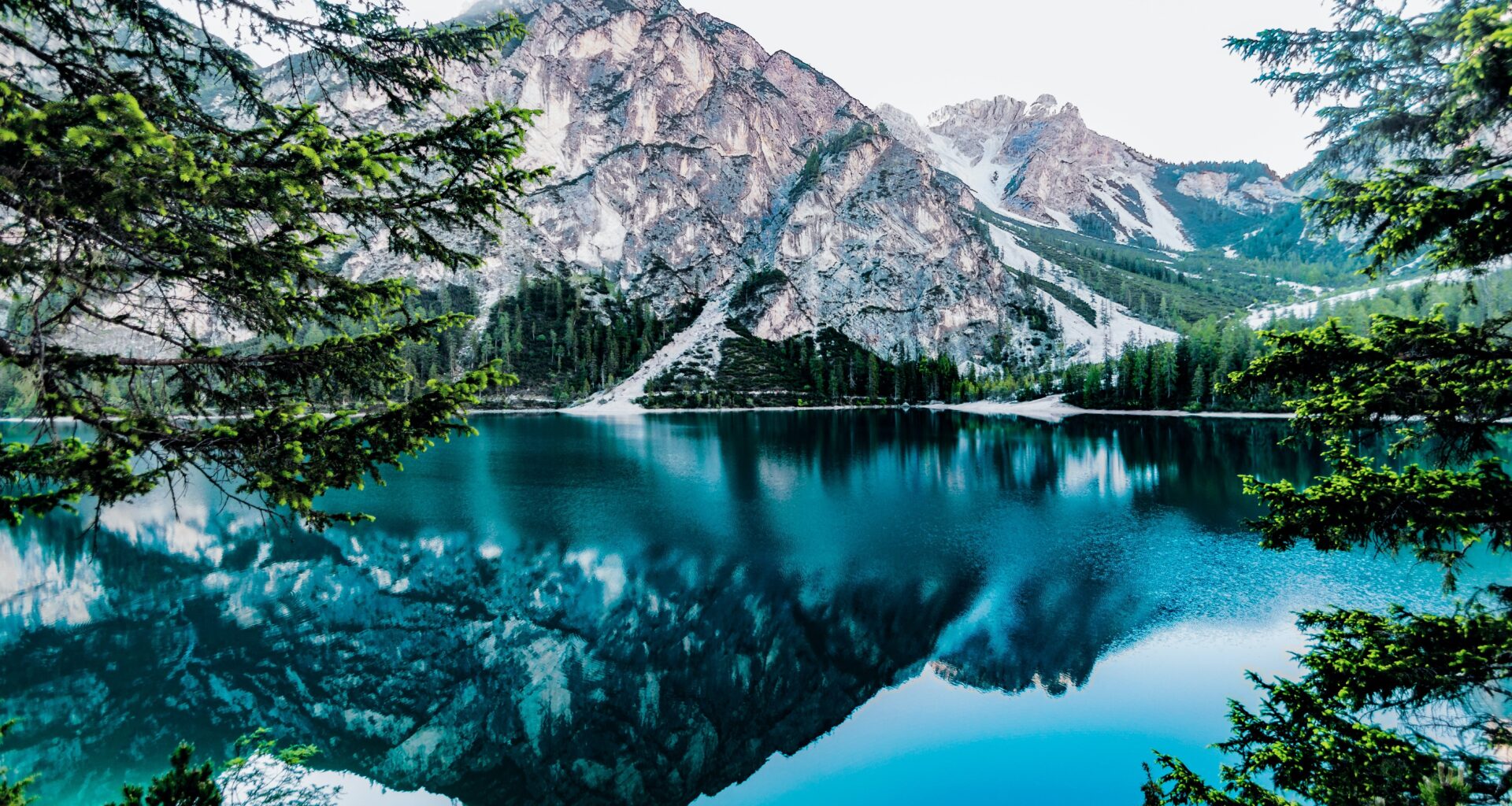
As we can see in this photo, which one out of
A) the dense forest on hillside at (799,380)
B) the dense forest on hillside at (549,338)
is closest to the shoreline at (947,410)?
the dense forest on hillside at (799,380)

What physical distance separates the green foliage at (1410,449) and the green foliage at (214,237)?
26.9ft

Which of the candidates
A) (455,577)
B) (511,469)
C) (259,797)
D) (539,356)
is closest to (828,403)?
(539,356)

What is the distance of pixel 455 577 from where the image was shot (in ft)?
86.1

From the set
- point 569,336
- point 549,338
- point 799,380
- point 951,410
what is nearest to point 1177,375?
point 951,410

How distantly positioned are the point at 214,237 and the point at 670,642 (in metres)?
18.2

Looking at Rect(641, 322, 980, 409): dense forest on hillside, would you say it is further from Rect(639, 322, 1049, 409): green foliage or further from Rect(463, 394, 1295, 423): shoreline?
Rect(463, 394, 1295, 423): shoreline

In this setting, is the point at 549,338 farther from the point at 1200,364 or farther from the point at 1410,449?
the point at 1410,449

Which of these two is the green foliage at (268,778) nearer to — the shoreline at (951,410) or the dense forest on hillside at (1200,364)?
the dense forest on hillside at (1200,364)

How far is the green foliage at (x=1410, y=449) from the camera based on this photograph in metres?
5.32

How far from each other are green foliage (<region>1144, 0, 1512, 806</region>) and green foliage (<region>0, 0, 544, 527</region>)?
821 centimetres

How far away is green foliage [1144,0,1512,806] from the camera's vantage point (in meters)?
5.32

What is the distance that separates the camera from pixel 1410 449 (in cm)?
639

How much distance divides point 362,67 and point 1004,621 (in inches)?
915

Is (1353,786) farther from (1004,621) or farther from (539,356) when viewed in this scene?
(539,356)
